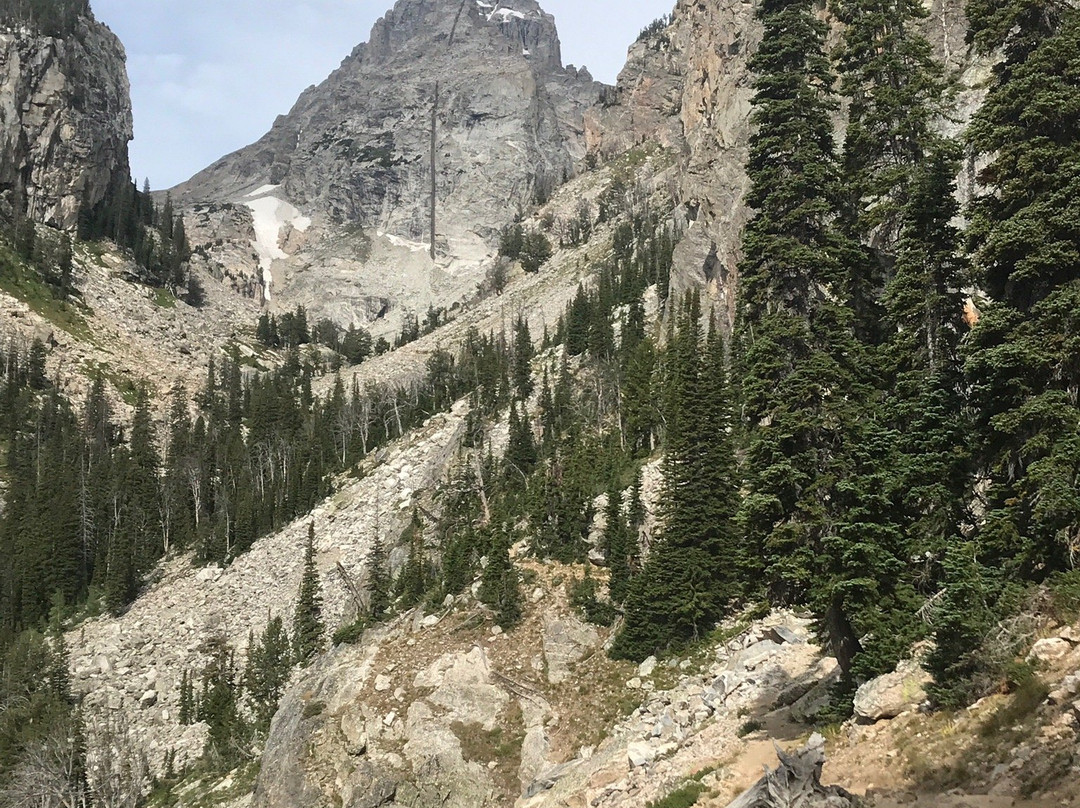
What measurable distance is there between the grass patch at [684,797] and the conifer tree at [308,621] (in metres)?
42.9

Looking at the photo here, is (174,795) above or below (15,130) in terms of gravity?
below

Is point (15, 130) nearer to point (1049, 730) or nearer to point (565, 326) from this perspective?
point (565, 326)

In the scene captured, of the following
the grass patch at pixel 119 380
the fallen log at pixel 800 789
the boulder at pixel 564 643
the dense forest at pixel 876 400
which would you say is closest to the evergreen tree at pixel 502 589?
the dense forest at pixel 876 400

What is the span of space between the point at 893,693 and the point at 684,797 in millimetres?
4362

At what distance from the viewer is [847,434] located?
18688mm

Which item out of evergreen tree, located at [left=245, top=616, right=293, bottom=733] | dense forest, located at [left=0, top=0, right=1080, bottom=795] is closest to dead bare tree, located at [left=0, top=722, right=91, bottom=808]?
dense forest, located at [left=0, top=0, right=1080, bottom=795]

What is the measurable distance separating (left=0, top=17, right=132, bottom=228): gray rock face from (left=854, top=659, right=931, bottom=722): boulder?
176m

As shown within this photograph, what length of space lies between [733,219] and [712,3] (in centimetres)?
4135

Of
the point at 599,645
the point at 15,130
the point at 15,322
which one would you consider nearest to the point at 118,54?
the point at 15,130

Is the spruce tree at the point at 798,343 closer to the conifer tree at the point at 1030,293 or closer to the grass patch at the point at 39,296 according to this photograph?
the conifer tree at the point at 1030,293

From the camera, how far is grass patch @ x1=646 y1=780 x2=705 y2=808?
1570cm

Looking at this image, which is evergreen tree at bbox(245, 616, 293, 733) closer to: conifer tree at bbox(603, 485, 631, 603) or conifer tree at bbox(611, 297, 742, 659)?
conifer tree at bbox(603, 485, 631, 603)

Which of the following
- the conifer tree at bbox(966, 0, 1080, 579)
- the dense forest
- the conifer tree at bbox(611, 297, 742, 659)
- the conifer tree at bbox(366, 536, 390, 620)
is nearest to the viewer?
the conifer tree at bbox(966, 0, 1080, 579)

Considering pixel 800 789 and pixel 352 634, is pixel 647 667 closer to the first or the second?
pixel 352 634
